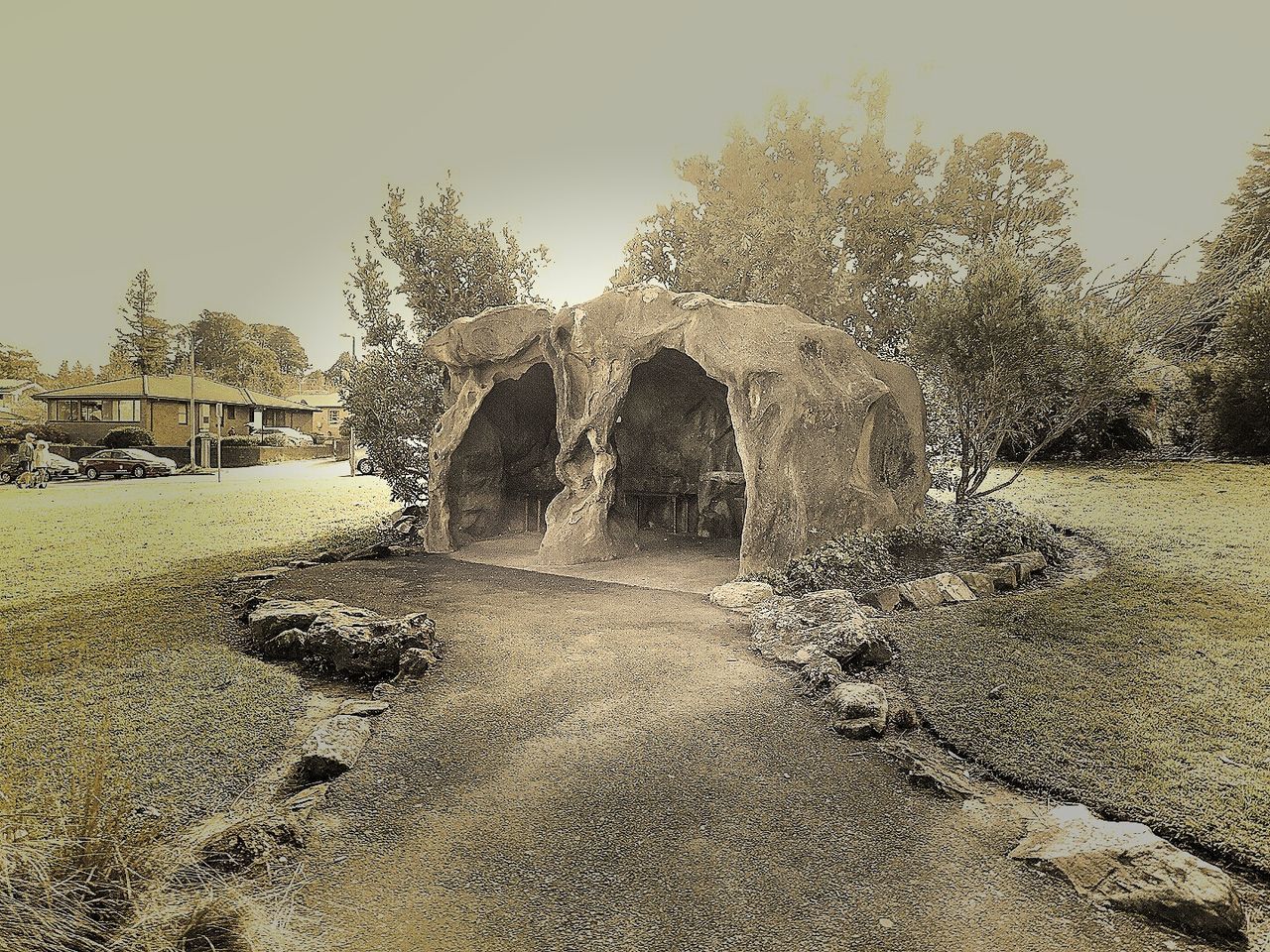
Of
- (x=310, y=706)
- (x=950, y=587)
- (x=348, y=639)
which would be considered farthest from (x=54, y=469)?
(x=950, y=587)

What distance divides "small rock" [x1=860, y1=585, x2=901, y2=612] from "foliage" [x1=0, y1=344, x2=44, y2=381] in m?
10.8

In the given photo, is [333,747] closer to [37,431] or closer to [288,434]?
[37,431]

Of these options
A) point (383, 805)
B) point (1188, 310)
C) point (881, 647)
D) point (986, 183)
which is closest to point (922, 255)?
point (986, 183)

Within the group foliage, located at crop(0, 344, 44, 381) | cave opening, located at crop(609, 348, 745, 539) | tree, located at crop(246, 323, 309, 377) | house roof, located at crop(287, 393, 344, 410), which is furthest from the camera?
house roof, located at crop(287, 393, 344, 410)

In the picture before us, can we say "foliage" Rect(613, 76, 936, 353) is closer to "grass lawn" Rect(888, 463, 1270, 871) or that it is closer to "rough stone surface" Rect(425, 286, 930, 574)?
"rough stone surface" Rect(425, 286, 930, 574)

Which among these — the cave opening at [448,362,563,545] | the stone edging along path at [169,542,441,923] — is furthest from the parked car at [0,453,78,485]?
the cave opening at [448,362,563,545]

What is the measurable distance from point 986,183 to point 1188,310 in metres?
7.91

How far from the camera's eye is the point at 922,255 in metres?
20.8

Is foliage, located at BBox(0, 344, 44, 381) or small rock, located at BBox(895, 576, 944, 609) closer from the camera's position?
foliage, located at BBox(0, 344, 44, 381)

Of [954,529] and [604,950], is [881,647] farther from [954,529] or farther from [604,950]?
[954,529]

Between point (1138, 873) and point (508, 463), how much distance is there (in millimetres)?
13415

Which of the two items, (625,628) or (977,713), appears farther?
(625,628)

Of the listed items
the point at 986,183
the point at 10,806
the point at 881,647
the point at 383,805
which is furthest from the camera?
the point at 986,183

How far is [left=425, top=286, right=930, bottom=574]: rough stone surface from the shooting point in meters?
10.3
